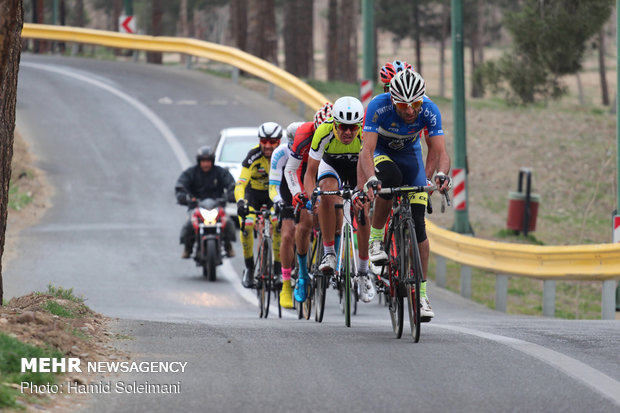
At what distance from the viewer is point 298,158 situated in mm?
11328

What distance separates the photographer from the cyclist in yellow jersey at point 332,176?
33.9 ft

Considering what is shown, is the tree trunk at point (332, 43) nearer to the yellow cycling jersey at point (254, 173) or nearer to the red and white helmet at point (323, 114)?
the yellow cycling jersey at point (254, 173)

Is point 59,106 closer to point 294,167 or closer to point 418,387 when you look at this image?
point 294,167

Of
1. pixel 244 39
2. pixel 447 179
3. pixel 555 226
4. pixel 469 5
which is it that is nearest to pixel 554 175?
pixel 555 226

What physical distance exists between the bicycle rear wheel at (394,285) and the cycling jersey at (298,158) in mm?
1764

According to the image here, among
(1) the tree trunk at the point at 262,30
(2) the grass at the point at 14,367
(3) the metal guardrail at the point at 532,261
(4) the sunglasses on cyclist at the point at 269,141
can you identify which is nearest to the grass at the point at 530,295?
(3) the metal guardrail at the point at 532,261

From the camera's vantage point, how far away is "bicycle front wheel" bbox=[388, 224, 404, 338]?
914cm

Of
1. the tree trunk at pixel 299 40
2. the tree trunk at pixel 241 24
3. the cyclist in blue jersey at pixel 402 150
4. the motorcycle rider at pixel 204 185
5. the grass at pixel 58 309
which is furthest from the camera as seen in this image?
the tree trunk at pixel 241 24

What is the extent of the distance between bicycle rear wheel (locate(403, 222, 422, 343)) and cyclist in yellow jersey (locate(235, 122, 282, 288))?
380 centimetres

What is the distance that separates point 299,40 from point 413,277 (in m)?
34.7

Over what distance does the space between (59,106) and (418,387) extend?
924 inches

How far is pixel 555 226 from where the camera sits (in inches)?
1077

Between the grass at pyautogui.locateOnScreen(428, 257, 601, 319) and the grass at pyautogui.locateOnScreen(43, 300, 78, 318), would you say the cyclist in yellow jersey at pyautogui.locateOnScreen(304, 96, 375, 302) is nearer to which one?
the grass at pyautogui.locateOnScreen(43, 300, 78, 318)

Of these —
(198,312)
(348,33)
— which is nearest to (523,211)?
(198,312)
